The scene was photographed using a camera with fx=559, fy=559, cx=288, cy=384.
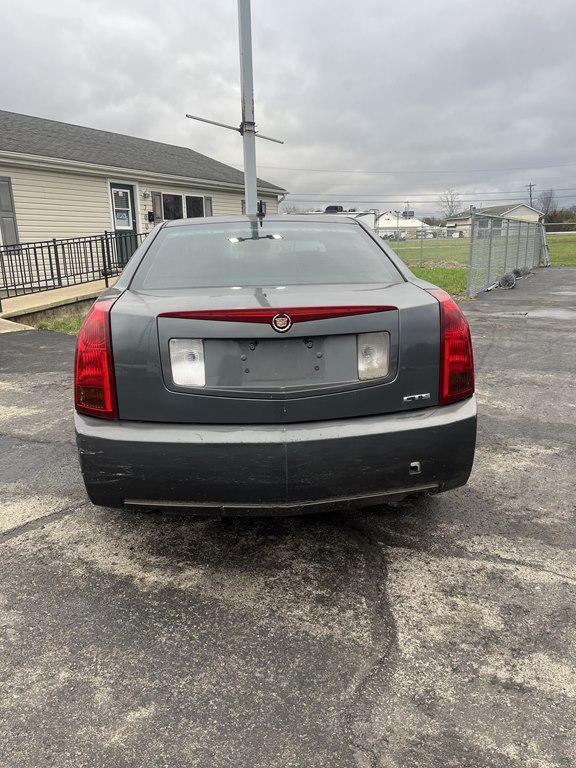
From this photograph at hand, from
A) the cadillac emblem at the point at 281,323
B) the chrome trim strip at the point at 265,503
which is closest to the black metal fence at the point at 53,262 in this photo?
the chrome trim strip at the point at 265,503

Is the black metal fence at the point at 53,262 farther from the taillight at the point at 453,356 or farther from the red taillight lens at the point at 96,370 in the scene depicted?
the taillight at the point at 453,356

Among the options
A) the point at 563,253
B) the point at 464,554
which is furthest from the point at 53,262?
the point at 563,253

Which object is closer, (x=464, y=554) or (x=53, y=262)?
(x=464, y=554)

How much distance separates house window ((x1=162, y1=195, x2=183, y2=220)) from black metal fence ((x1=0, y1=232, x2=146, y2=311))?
2.12 m

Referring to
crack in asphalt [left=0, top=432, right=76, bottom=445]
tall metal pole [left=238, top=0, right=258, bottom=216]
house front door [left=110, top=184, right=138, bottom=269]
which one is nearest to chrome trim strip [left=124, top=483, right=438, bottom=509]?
crack in asphalt [left=0, top=432, right=76, bottom=445]

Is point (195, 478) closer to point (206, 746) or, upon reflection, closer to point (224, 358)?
point (224, 358)

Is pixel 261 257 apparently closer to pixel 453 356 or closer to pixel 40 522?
pixel 453 356

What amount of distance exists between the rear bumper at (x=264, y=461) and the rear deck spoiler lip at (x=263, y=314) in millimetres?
422

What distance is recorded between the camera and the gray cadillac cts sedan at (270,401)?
220 cm

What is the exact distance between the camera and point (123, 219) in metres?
16.5

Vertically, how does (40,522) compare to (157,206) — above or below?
below

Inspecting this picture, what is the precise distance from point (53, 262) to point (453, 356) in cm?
1365

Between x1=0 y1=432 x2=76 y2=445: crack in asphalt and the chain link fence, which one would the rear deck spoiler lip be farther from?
the chain link fence

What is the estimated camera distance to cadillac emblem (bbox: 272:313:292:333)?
218 cm
